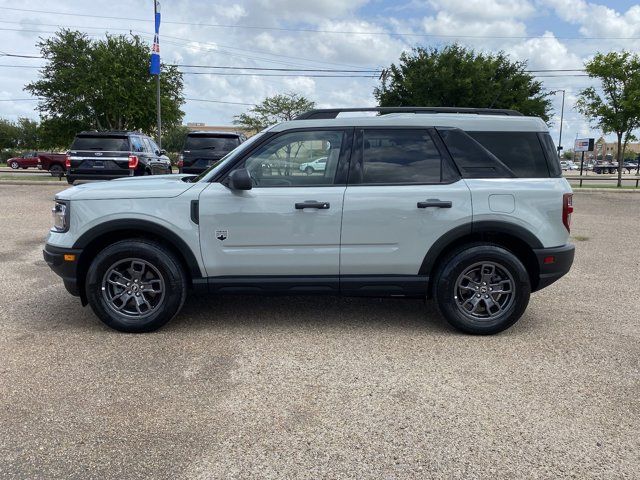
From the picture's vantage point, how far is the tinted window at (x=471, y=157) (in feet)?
14.6

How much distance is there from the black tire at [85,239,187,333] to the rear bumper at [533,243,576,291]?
9.90ft

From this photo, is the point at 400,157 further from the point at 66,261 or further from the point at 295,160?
the point at 66,261

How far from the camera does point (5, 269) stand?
669 centimetres

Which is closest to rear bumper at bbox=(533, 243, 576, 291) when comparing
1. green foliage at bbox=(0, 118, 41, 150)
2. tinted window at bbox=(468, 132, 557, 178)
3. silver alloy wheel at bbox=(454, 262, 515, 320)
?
silver alloy wheel at bbox=(454, 262, 515, 320)

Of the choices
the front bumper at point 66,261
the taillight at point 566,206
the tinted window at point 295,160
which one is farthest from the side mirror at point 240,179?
the taillight at point 566,206

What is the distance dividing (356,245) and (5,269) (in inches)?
194

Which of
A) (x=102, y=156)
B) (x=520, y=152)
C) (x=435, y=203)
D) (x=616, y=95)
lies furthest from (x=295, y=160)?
(x=616, y=95)

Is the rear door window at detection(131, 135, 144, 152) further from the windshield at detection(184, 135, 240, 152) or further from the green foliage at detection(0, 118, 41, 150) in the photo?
the green foliage at detection(0, 118, 41, 150)

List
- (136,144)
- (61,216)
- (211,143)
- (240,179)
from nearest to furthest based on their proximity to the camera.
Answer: (240,179) → (61,216) → (211,143) → (136,144)

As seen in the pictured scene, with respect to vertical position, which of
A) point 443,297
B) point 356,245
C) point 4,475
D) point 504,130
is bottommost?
point 4,475

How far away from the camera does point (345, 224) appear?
170 inches

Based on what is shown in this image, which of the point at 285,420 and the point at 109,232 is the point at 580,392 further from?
the point at 109,232

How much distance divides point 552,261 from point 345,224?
5.88 feet

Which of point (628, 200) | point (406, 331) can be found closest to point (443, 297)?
point (406, 331)
